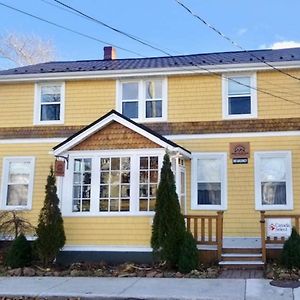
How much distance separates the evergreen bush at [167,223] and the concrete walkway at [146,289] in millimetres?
987

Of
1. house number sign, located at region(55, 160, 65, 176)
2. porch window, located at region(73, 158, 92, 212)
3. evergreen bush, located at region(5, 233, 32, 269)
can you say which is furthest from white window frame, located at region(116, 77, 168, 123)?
evergreen bush, located at region(5, 233, 32, 269)

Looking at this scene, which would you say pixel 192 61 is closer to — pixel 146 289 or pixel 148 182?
pixel 148 182

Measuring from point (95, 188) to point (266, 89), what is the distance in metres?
6.00

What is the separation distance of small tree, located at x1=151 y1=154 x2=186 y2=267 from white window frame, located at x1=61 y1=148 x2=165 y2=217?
2.88ft

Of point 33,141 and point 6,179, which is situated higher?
point 33,141

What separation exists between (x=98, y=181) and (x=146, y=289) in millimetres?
4298

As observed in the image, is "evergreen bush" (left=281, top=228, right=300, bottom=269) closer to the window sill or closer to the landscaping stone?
the window sill

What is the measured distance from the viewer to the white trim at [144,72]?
1370cm

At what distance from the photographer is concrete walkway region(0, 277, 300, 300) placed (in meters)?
8.23

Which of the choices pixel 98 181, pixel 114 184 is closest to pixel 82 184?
pixel 98 181

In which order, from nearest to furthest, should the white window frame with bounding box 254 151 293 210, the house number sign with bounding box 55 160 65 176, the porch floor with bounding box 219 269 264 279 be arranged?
the porch floor with bounding box 219 269 264 279 < the house number sign with bounding box 55 160 65 176 < the white window frame with bounding box 254 151 293 210

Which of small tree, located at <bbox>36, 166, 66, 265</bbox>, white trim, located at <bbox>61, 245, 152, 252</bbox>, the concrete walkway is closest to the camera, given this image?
the concrete walkway

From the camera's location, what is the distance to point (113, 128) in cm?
1266

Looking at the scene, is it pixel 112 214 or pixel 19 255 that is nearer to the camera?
pixel 19 255
